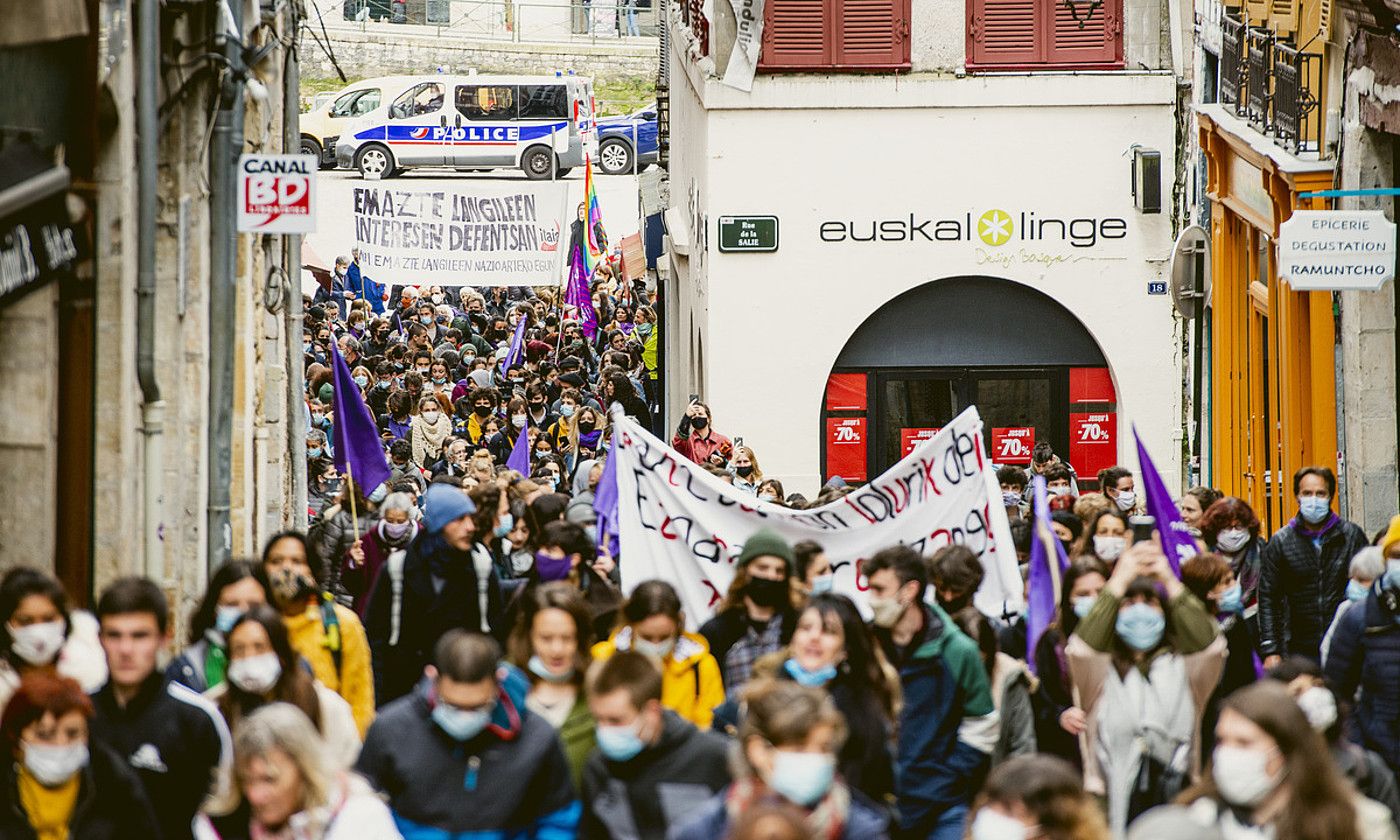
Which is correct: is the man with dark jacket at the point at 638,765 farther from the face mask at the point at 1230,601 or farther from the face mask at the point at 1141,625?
the face mask at the point at 1230,601

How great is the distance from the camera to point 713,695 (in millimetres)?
8922

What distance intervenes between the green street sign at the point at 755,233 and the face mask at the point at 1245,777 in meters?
18.3

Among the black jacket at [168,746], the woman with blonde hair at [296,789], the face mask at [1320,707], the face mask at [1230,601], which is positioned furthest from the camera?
the face mask at [1230,601]

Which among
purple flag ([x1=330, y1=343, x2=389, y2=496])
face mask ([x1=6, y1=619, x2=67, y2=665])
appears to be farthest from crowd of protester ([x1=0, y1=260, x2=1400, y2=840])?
purple flag ([x1=330, y1=343, x2=389, y2=496])

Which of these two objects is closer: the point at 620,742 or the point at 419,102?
the point at 620,742

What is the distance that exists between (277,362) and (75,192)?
6551mm

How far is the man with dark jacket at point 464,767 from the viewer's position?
23.2 feet

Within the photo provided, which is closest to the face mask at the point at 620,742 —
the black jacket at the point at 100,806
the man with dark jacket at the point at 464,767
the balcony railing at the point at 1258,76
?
the man with dark jacket at the point at 464,767

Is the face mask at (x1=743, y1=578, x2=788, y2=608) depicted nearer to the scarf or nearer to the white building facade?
the scarf

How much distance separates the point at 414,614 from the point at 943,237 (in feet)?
48.0

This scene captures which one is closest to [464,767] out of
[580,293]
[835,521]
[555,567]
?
[555,567]

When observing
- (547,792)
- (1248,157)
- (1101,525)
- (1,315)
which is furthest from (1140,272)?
(547,792)

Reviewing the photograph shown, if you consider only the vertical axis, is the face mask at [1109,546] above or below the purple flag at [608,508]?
above

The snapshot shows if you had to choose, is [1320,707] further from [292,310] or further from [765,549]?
[292,310]
